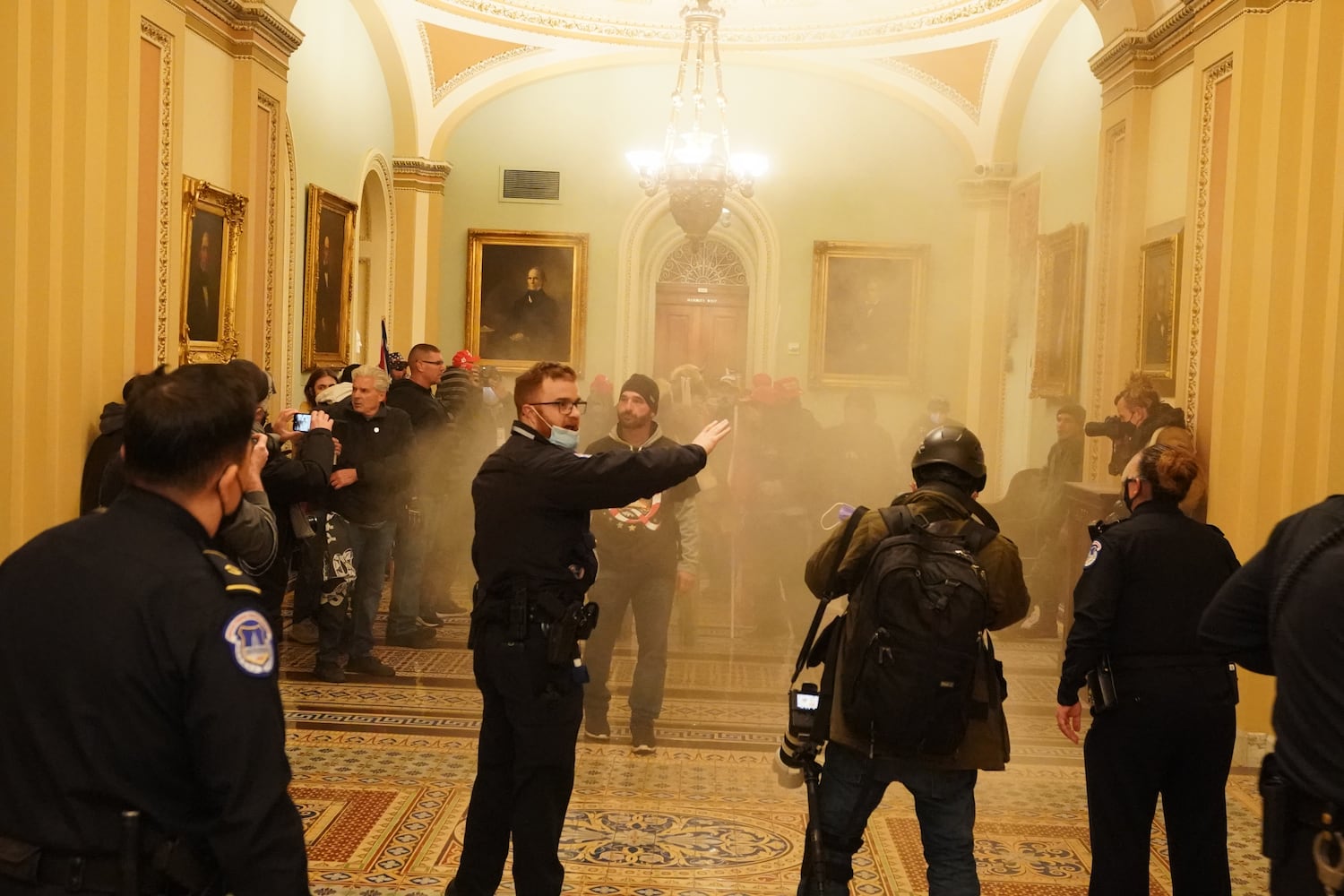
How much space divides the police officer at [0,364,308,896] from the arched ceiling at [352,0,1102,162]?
11.2 meters

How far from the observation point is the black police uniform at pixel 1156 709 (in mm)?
3205

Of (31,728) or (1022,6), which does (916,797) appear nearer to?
(31,728)

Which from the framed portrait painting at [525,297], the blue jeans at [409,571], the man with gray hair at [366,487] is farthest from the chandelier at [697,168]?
the man with gray hair at [366,487]

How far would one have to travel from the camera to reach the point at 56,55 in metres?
5.11

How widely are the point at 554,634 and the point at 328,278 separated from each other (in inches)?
298

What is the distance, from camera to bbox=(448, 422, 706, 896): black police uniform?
11.0 ft

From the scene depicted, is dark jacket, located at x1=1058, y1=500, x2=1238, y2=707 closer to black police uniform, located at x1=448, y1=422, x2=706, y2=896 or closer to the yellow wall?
black police uniform, located at x1=448, y1=422, x2=706, y2=896

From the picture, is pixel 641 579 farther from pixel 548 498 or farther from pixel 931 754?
pixel 931 754

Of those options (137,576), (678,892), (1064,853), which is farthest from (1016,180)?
(137,576)

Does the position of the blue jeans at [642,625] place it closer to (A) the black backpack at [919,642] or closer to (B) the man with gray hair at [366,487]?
(B) the man with gray hair at [366,487]

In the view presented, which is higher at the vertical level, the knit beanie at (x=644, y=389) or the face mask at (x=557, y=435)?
the knit beanie at (x=644, y=389)

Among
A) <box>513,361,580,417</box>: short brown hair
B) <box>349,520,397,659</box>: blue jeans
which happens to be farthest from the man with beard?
<box>513,361,580,417</box>: short brown hair

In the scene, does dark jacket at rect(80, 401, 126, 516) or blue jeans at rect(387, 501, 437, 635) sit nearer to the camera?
dark jacket at rect(80, 401, 126, 516)

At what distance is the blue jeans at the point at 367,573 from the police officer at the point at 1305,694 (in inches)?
202
